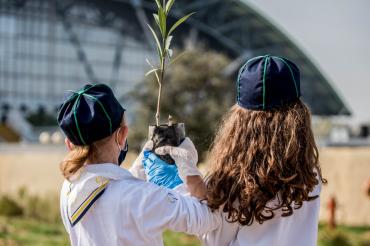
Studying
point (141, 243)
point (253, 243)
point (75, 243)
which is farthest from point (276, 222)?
point (75, 243)

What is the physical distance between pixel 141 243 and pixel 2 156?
58.0 feet

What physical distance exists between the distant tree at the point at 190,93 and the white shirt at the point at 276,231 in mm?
15476

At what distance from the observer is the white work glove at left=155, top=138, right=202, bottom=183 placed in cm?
211

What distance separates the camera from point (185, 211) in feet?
6.73

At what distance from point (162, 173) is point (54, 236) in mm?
7631

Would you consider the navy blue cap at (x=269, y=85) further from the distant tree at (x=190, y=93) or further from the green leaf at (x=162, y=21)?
the distant tree at (x=190, y=93)

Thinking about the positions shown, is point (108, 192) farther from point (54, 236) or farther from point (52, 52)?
point (52, 52)

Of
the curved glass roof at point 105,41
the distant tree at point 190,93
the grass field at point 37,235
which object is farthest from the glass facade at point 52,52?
the grass field at point 37,235

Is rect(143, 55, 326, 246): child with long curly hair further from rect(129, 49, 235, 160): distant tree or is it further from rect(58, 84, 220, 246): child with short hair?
rect(129, 49, 235, 160): distant tree

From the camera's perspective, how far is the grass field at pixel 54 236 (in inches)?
313

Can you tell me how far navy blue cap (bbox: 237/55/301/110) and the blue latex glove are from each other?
0.28 meters

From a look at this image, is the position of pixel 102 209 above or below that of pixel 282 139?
below

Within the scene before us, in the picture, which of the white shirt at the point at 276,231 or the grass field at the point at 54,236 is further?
the grass field at the point at 54,236

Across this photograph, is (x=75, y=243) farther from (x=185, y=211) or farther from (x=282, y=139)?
(x=282, y=139)
